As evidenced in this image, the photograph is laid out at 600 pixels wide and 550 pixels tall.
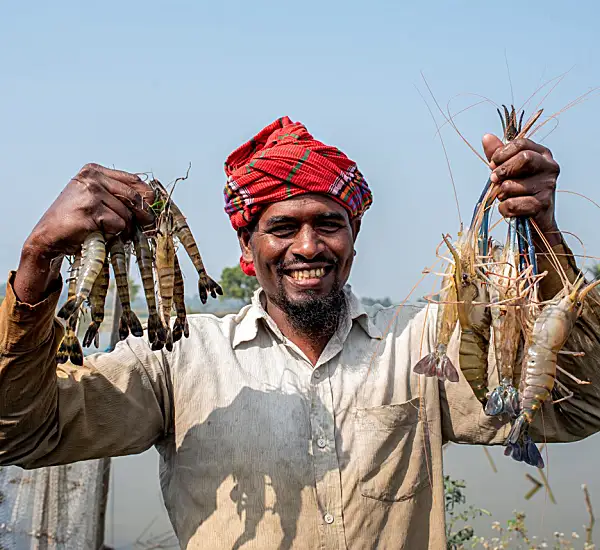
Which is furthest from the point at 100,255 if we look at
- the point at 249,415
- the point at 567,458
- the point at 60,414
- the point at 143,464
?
the point at 567,458

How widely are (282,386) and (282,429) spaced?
7.7 inches

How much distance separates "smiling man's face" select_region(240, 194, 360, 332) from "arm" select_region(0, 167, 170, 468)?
28.5 inches

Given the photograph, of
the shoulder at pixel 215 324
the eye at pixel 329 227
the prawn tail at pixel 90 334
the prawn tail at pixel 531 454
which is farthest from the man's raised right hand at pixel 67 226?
the prawn tail at pixel 531 454

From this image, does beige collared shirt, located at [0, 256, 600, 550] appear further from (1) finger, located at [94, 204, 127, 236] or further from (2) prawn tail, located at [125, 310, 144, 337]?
(1) finger, located at [94, 204, 127, 236]

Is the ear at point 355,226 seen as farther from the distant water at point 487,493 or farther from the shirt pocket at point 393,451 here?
the distant water at point 487,493

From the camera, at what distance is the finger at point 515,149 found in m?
2.68

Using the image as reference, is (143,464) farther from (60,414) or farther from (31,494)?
(60,414)

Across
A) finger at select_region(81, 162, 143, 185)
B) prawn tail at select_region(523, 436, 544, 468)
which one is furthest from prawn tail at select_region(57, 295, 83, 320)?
prawn tail at select_region(523, 436, 544, 468)

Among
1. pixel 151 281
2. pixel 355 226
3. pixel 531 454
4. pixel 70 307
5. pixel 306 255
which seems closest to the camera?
pixel 70 307

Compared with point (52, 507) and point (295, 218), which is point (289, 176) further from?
point (52, 507)

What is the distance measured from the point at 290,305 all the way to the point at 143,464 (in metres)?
7.13

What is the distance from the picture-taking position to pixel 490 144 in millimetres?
2785

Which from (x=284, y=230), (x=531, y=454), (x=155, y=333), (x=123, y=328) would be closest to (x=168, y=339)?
(x=155, y=333)

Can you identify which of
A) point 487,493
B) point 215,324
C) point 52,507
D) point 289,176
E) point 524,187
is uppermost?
point 289,176
